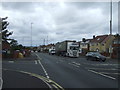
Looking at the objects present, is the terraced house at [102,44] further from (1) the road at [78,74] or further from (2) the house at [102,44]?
(1) the road at [78,74]

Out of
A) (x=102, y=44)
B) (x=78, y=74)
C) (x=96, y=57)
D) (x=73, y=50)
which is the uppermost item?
(x=102, y=44)

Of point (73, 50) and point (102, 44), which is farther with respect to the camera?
point (102, 44)

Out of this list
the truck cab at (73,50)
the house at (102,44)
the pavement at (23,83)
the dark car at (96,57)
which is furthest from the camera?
the house at (102,44)

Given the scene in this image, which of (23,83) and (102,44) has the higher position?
(102,44)

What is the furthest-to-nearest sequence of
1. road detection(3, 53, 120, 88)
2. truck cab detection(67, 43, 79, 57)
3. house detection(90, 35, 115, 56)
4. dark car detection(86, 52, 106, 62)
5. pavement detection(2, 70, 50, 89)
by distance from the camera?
house detection(90, 35, 115, 56) → truck cab detection(67, 43, 79, 57) → dark car detection(86, 52, 106, 62) → road detection(3, 53, 120, 88) → pavement detection(2, 70, 50, 89)

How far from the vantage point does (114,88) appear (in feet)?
36.4

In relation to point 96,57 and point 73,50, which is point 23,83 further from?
point 73,50

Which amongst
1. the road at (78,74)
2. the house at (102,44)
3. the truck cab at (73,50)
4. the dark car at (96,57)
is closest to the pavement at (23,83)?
the road at (78,74)

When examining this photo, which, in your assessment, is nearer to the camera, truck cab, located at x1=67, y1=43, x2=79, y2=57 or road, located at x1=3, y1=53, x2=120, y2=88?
road, located at x1=3, y1=53, x2=120, y2=88

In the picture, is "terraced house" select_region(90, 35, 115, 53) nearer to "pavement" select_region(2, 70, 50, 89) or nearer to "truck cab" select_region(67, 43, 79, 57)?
"truck cab" select_region(67, 43, 79, 57)

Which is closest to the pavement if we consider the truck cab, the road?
the road

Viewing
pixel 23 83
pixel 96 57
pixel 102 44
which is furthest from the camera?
pixel 102 44

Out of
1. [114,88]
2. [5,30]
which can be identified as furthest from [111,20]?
[114,88]

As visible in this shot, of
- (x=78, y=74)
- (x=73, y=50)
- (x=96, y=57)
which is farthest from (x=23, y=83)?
(x=73, y=50)
